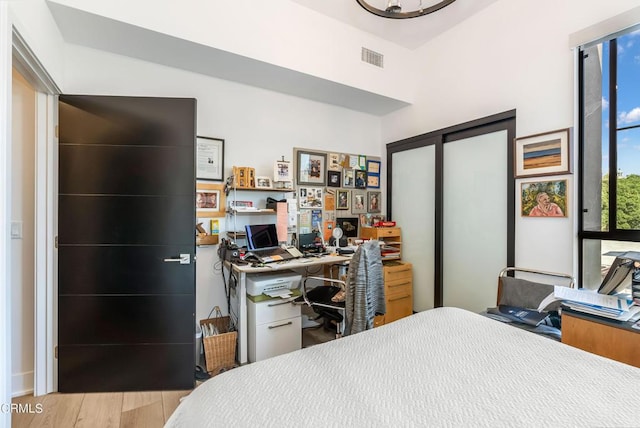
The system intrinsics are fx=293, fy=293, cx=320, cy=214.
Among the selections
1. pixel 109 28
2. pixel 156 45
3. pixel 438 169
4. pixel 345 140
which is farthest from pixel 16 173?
pixel 438 169

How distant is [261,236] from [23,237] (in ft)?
5.67

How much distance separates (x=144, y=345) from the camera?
7.15 feet

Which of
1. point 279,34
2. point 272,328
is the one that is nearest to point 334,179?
point 279,34

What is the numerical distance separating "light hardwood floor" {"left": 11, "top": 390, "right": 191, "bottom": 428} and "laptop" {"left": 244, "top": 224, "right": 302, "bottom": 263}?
120cm

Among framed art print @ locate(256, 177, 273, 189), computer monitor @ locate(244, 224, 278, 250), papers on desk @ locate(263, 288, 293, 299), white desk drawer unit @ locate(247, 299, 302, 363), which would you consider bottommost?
white desk drawer unit @ locate(247, 299, 302, 363)

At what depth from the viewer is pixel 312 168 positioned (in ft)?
11.0

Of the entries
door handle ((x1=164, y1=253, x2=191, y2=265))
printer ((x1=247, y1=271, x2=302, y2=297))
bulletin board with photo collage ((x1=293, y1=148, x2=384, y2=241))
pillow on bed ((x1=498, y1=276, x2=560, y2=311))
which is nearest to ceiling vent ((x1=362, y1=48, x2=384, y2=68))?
bulletin board with photo collage ((x1=293, y1=148, x2=384, y2=241))

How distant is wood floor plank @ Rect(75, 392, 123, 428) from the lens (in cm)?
182

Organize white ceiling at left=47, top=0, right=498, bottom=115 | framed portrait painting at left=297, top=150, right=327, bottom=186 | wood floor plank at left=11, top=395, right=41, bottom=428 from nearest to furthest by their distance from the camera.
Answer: wood floor plank at left=11, top=395, right=41, bottom=428
white ceiling at left=47, top=0, right=498, bottom=115
framed portrait painting at left=297, top=150, right=327, bottom=186

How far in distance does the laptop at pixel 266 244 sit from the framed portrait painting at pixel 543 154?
2.10 metres

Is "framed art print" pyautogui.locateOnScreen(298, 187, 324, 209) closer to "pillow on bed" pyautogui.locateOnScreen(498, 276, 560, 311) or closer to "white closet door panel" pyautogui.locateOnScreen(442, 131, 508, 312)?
"white closet door panel" pyautogui.locateOnScreen(442, 131, 508, 312)

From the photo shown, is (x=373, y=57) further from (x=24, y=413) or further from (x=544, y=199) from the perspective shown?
(x=24, y=413)

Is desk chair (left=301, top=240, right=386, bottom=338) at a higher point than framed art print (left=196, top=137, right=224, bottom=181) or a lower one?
lower

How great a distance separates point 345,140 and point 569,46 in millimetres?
2133
